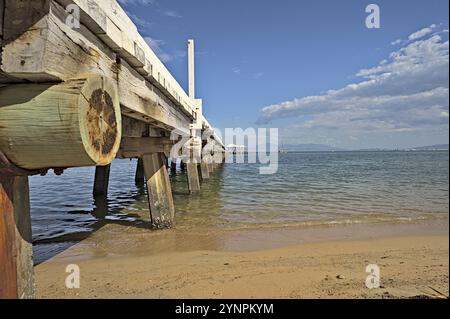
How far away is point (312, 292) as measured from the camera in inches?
135

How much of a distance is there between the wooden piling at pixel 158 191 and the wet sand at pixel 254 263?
0.37 m

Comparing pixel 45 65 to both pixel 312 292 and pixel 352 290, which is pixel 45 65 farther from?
pixel 352 290

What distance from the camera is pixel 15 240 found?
6.14 feet

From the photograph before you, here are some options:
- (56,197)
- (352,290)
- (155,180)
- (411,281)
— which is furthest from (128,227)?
(56,197)

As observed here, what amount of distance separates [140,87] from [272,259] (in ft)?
10.7

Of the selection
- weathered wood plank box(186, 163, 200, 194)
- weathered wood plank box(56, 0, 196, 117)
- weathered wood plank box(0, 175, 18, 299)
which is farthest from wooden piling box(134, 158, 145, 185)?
weathered wood plank box(0, 175, 18, 299)

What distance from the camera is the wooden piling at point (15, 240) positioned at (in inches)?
69.4

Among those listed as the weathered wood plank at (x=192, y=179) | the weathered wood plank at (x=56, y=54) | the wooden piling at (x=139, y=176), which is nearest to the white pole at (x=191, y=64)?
the weathered wood plank at (x=56, y=54)

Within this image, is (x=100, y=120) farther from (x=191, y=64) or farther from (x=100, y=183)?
(x=100, y=183)

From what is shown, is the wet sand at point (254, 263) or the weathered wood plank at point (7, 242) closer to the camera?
the weathered wood plank at point (7, 242)

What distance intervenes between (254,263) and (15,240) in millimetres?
3388

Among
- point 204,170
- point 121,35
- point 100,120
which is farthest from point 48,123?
point 204,170

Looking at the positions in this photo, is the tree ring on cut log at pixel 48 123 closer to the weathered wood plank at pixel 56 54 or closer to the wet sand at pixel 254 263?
the weathered wood plank at pixel 56 54
